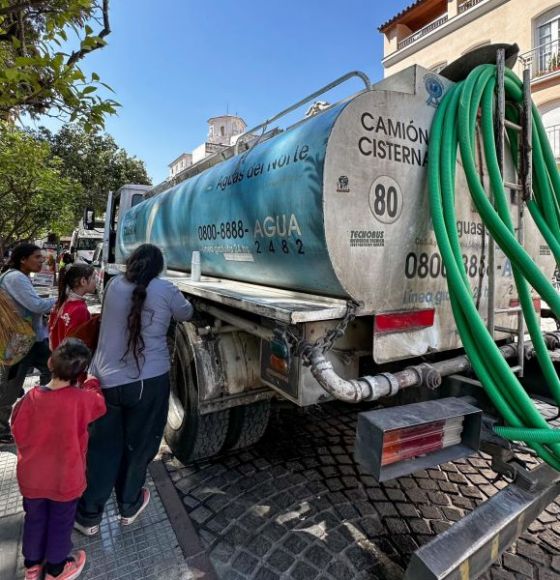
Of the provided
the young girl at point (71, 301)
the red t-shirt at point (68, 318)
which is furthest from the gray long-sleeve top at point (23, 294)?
the red t-shirt at point (68, 318)

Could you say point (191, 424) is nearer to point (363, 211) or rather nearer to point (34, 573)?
point (34, 573)

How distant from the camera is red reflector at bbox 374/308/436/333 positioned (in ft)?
6.74

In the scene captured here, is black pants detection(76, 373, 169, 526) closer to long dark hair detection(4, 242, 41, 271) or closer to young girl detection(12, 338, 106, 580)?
young girl detection(12, 338, 106, 580)

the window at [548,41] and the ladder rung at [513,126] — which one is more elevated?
the window at [548,41]

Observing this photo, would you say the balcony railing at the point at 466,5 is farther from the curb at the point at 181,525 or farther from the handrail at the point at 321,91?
the curb at the point at 181,525

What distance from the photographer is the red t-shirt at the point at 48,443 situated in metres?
1.94

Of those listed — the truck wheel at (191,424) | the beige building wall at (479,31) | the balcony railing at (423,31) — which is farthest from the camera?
the balcony railing at (423,31)

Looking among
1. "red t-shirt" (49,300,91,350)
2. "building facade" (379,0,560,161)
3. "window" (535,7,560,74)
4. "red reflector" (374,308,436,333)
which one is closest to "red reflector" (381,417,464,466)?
"red reflector" (374,308,436,333)

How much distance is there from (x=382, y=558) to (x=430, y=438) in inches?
40.3

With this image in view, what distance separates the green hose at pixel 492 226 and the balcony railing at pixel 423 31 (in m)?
17.2

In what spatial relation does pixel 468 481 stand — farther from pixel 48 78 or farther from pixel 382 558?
pixel 48 78

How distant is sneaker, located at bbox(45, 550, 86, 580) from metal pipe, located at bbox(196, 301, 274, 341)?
1.52 meters

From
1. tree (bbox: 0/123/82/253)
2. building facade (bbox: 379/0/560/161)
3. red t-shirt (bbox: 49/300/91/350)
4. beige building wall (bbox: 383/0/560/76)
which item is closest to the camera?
red t-shirt (bbox: 49/300/91/350)

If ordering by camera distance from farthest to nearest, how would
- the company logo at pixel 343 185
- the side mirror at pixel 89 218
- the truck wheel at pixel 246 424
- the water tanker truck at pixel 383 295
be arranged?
the side mirror at pixel 89 218
the truck wheel at pixel 246 424
the company logo at pixel 343 185
the water tanker truck at pixel 383 295
